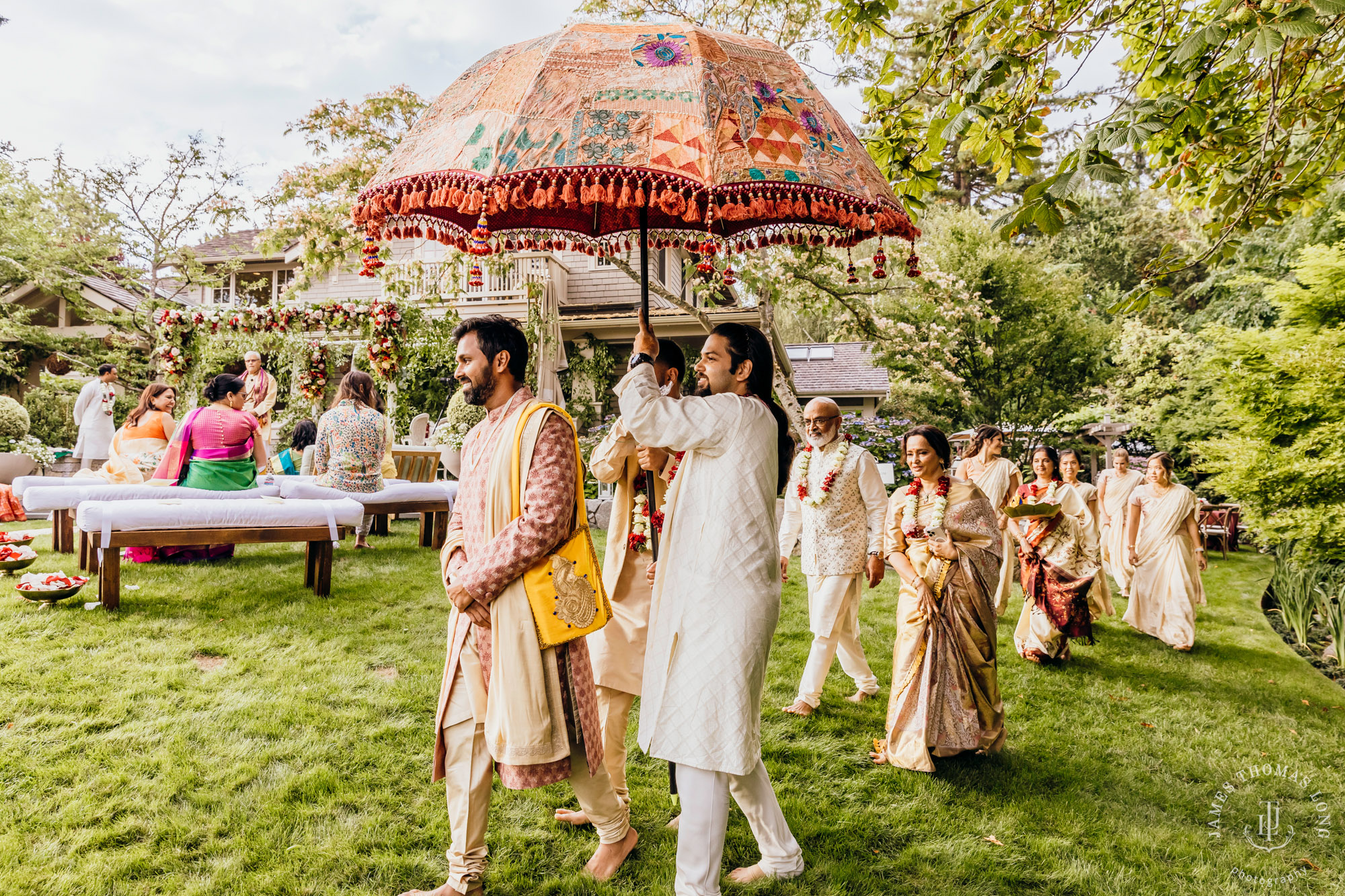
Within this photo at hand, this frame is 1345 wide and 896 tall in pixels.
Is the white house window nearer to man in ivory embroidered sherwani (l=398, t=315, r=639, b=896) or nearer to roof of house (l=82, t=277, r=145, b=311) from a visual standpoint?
roof of house (l=82, t=277, r=145, b=311)

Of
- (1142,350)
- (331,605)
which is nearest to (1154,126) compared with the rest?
(331,605)

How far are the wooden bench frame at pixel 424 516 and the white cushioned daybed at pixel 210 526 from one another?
1.66 metres

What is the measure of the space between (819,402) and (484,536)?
3388mm

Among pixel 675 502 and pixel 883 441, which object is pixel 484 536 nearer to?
pixel 675 502

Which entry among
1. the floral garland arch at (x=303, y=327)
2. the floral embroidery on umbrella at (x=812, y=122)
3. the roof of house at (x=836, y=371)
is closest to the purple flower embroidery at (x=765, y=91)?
the floral embroidery on umbrella at (x=812, y=122)

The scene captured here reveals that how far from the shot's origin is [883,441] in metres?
17.5

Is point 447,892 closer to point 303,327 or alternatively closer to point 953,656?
point 953,656

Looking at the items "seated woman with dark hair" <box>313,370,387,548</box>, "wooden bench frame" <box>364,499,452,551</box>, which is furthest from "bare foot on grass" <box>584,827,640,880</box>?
"seated woman with dark hair" <box>313,370,387,548</box>

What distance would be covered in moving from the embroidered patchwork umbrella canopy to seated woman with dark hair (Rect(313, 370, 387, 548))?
5823mm

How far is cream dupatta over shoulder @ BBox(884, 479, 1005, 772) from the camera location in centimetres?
430

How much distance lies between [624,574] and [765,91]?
219 centimetres

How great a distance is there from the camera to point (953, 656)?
4.38 meters

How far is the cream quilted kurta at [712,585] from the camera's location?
9.07ft
